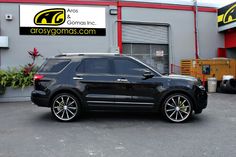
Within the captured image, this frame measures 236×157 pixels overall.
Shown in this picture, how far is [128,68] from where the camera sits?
28.0 feet

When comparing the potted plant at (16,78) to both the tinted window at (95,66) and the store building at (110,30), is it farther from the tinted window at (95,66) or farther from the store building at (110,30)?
the tinted window at (95,66)

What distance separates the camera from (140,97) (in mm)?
8359

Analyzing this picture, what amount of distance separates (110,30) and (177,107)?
28.9ft

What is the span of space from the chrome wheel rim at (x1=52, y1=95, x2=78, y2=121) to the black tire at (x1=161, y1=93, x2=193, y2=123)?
7.80ft

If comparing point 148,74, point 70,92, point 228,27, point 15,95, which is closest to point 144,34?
point 228,27

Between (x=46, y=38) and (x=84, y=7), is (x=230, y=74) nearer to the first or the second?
(x=84, y=7)

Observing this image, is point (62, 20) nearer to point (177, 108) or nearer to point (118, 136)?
point (177, 108)

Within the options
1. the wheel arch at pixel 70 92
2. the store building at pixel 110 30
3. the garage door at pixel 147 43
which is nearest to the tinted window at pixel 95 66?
the wheel arch at pixel 70 92

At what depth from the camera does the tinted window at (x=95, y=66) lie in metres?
8.57

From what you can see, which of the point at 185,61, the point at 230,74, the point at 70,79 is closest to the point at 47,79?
the point at 70,79

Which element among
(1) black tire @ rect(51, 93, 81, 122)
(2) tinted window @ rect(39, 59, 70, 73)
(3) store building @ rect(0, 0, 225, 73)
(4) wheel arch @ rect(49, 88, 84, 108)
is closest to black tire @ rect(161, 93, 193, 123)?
(4) wheel arch @ rect(49, 88, 84, 108)

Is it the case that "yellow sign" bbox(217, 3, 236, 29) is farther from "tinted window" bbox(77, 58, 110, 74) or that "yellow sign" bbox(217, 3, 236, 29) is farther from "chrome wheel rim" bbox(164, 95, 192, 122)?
"tinted window" bbox(77, 58, 110, 74)

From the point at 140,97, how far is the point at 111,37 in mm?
8403

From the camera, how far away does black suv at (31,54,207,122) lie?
27.3 ft
